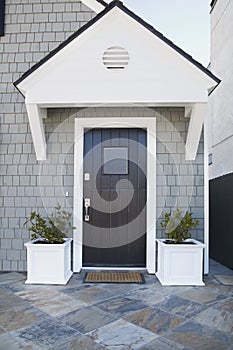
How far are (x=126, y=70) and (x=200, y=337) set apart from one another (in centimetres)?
305

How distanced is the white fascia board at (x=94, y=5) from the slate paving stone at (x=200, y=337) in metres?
4.41

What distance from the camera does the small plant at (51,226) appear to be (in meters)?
4.14

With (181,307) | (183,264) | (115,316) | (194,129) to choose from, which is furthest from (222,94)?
(115,316)

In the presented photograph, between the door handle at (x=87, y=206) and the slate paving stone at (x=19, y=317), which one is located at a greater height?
the door handle at (x=87, y=206)

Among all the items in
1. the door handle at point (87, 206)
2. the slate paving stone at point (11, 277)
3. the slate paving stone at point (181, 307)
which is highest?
the door handle at point (87, 206)

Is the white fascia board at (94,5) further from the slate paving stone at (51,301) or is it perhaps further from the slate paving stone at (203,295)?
the slate paving stone at (203,295)

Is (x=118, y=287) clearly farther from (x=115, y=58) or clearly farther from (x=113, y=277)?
(x=115, y=58)

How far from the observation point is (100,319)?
286 cm

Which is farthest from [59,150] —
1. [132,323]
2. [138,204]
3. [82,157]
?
[132,323]

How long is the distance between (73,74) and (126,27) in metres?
0.90

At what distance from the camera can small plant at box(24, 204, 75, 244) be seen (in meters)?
4.14

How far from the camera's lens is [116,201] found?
464 centimetres

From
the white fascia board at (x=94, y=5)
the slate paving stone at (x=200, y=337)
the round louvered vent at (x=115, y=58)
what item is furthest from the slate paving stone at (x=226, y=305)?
the white fascia board at (x=94, y=5)

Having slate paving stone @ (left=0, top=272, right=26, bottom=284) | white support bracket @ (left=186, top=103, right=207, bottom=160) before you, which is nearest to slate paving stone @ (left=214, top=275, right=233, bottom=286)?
white support bracket @ (left=186, top=103, right=207, bottom=160)
